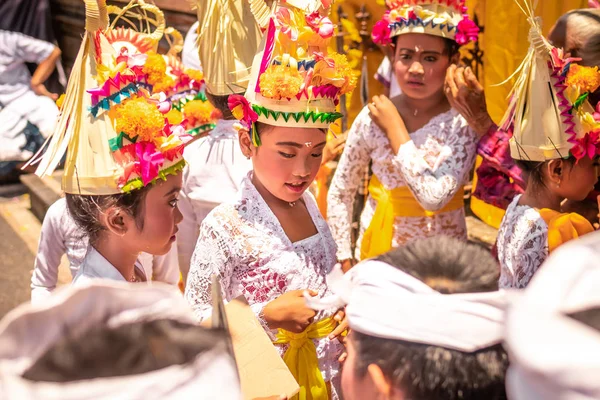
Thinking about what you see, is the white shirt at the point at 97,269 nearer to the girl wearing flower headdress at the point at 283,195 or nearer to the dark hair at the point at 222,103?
the girl wearing flower headdress at the point at 283,195

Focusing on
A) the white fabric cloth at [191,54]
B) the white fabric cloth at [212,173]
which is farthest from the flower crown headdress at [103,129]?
the white fabric cloth at [191,54]

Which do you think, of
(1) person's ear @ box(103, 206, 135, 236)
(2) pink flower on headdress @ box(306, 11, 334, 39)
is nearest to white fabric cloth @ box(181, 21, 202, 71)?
(2) pink flower on headdress @ box(306, 11, 334, 39)

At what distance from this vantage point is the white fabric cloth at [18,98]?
654cm

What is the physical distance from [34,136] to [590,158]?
238 inches

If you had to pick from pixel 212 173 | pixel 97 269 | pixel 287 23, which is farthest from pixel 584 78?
pixel 97 269

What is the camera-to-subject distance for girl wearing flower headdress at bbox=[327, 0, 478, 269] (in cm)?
270

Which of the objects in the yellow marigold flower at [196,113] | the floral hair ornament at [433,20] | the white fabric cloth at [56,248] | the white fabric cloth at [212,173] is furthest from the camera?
the yellow marigold flower at [196,113]

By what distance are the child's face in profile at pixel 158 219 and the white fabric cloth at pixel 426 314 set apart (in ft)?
3.27

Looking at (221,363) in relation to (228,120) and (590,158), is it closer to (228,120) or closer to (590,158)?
(590,158)

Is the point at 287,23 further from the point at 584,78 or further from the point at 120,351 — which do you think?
the point at 120,351

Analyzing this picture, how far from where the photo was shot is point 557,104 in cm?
212

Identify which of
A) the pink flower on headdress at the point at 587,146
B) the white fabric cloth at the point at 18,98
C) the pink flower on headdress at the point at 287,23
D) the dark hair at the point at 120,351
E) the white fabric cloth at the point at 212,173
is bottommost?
the white fabric cloth at the point at 18,98

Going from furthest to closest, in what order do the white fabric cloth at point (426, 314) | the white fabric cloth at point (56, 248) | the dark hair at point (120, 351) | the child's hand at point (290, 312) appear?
the white fabric cloth at point (56, 248)
the child's hand at point (290, 312)
the white fabric cloth at point (426, 314)
the dark hair at point (120, 351)

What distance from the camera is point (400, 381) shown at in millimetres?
1138
